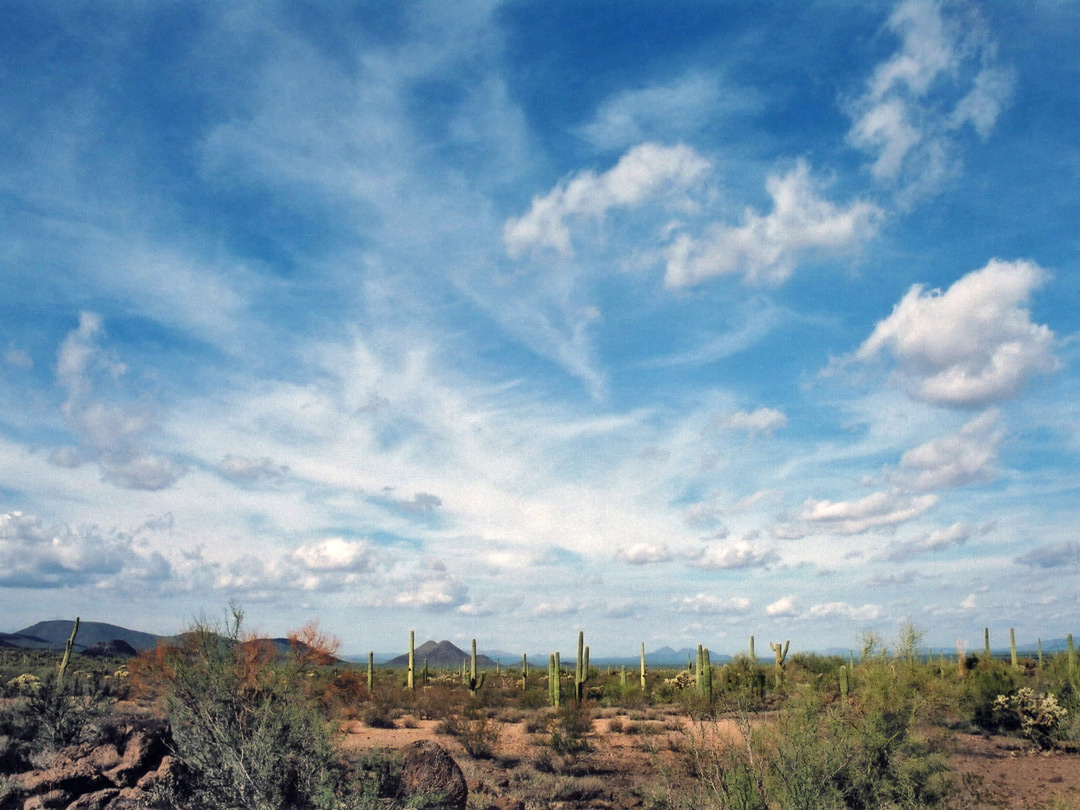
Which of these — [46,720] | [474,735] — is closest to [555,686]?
[474,735]

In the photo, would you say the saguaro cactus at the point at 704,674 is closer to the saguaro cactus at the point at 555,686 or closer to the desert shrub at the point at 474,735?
the saguaro cactus at the point at 555,686

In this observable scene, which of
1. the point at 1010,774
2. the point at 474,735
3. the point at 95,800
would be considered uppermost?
the point at 95,800

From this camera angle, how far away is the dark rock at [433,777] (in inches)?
467

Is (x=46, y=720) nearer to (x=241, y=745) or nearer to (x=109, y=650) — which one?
(x=241, y=745)

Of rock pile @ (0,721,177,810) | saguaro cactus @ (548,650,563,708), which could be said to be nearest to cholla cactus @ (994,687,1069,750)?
saguaro cactus @ (548,650,563,708)

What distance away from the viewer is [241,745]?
35.0 ft

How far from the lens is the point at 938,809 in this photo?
1345cm

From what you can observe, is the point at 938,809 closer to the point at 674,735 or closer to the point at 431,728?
the point at 674,735

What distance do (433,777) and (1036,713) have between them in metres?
20.1

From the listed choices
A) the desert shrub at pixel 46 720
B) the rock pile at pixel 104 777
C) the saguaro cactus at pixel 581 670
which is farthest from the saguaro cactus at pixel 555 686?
the rock pile at pixel 104 777

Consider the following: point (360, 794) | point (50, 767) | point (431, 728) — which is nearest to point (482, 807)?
point (360, 794)

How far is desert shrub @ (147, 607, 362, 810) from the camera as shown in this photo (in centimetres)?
1025

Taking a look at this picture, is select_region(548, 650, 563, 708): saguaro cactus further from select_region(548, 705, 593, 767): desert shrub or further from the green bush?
the green bush

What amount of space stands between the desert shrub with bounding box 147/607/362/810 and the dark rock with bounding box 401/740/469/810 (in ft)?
3.95
